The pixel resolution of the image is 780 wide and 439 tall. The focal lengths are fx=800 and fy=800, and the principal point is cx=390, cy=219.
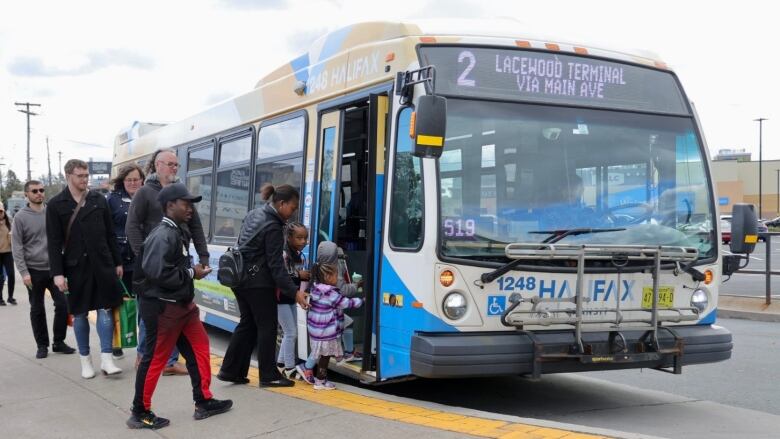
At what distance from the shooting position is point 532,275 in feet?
19.0

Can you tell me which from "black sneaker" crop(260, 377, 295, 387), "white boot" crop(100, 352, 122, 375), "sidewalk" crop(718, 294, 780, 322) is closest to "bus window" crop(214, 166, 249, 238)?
"white boot" crop(100, 352, 122, 375)

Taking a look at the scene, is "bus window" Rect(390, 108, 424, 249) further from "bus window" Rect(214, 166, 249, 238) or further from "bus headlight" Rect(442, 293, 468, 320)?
"bus window" Rect(214, 166, 249, 238)

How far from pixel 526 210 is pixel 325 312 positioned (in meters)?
1.86

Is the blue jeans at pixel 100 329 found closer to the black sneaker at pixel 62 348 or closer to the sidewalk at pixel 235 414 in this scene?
the sidewalk at pixel 235 414

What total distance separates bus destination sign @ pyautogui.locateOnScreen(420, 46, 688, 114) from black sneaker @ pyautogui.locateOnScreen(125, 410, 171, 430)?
3.09 meters

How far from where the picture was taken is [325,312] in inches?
257

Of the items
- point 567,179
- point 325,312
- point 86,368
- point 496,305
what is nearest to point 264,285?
point 325,312

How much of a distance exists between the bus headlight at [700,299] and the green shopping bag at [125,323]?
486 cm

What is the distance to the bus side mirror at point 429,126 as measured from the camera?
542cm

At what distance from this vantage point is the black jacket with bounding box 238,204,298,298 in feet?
20.6

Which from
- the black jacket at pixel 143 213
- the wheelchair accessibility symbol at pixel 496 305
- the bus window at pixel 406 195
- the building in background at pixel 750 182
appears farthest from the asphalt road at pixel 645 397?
the building in background at pixel 750 182

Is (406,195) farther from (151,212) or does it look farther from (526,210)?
(151,212)

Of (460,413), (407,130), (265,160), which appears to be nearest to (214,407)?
(460,413)

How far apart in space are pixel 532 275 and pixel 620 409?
173cm
